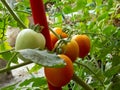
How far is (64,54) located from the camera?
19.0 inches

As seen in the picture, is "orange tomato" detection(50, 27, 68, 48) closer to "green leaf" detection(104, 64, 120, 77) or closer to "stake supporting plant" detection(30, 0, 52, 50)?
"stake supporting plant" detection(30, 0, 52, 50)

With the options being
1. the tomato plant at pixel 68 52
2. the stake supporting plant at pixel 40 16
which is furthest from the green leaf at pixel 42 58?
the stake supporting plant at pixel 40 16

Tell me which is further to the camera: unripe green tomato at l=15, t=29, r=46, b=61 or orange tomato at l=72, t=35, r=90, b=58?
orange tomato at l=72, t=35, r=90, b=58

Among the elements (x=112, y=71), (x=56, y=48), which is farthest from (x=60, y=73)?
(x=112, y=71)

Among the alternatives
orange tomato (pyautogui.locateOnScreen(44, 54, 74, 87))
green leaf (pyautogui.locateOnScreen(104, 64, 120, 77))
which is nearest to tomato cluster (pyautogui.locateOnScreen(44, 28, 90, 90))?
orange tomato (pyautogui.locateOnScreen(44, 54, 74, 87))

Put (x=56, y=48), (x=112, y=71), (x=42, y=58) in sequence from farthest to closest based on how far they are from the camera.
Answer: (x=112, y=71) < (x=56, y=48) < (x=42, y=58)

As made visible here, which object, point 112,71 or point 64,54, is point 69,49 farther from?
point 112,71

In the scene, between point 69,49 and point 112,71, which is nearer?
point 69,49

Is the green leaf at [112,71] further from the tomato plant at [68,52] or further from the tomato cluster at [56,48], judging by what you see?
the tomato cluster at [56,48]

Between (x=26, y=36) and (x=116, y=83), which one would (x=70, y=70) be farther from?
(x=116, y=83)

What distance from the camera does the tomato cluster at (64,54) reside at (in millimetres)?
446

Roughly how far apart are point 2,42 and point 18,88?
116 mm

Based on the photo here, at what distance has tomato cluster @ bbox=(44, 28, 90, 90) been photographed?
1.46ft

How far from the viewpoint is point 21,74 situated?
10.1ft
